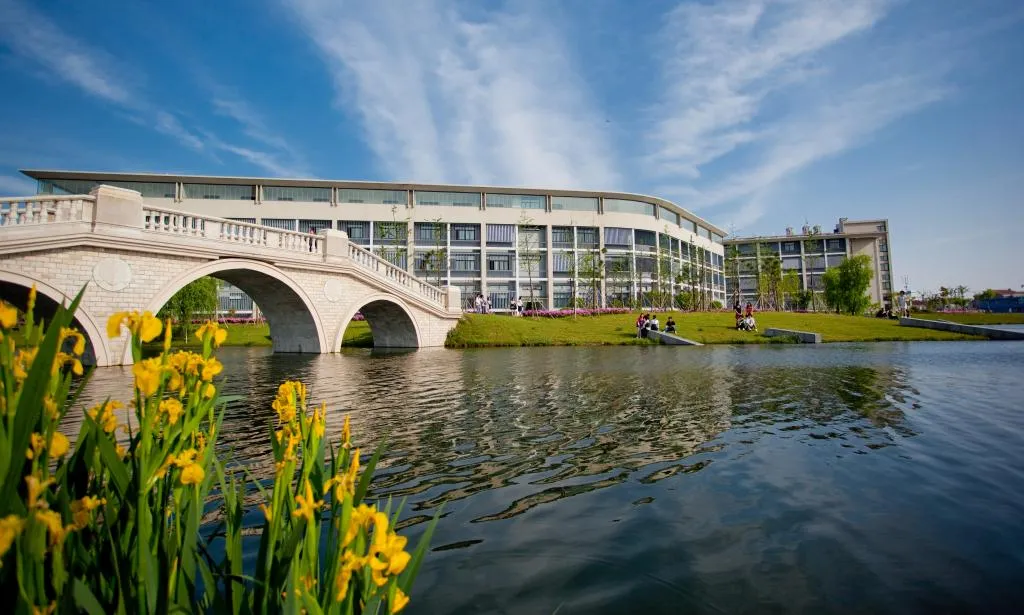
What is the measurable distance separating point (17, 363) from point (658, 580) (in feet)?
10.9

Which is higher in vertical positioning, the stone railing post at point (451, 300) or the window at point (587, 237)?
the window at point (587, 237)

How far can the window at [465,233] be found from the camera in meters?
65.0

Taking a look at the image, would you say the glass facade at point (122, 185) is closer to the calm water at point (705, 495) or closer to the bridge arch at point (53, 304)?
the bridge arch at point (53, 304)

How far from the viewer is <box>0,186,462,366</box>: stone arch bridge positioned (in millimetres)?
14359

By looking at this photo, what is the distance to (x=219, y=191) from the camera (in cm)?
6031

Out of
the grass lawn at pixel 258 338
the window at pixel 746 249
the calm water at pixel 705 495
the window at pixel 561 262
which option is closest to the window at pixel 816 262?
the window at pixel 746 249

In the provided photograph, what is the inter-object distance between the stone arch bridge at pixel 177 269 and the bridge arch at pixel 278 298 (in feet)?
0.16

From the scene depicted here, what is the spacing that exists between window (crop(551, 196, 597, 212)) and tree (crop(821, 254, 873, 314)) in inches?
1181

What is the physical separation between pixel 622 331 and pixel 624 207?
4130 centimetres

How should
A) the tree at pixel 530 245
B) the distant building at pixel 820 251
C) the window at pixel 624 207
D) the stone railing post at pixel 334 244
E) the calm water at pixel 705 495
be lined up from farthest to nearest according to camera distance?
the distant building at pixel 820 251
the window at pixel 624 207
the tree at pixel 530 245
the stone railing post at pixel 334 244
the calm water at pixel 705 495

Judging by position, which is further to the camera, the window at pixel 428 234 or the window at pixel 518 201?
the window at pixel 518 201

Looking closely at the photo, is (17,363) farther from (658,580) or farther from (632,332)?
(632,332)

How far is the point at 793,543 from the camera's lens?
365 centimetres

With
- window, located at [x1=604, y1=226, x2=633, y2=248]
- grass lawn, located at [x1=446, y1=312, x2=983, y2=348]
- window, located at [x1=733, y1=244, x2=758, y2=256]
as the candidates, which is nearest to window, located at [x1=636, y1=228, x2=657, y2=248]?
window, located at [x1=604, y1=226, x2=633, y2=248]
